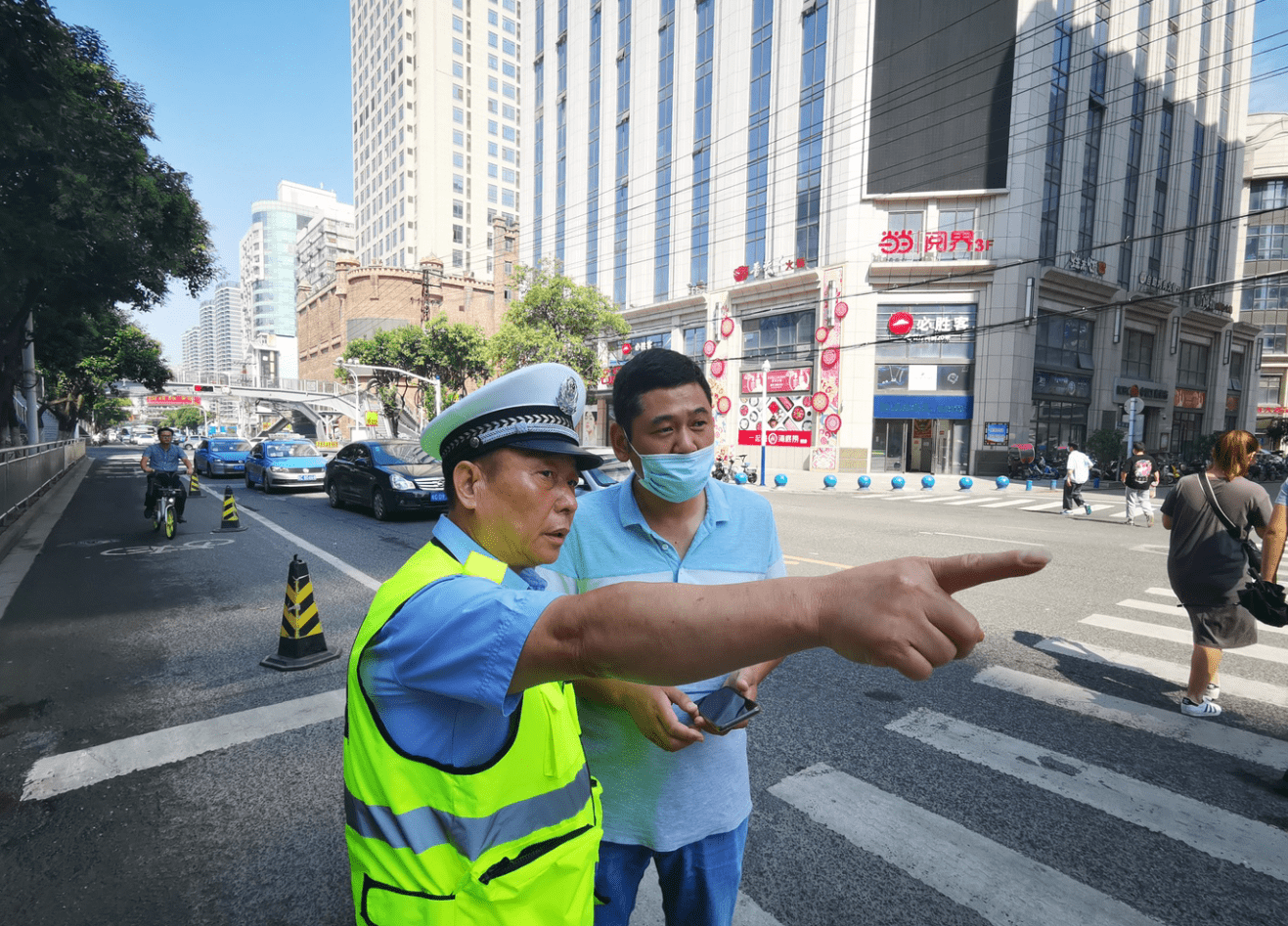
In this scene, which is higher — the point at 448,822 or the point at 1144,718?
the point at 448,822

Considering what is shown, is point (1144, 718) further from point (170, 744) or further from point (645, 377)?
point (170, 744)

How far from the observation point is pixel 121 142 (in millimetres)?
10953

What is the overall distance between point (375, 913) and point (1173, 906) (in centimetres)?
309

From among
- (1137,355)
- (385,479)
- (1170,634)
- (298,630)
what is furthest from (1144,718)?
(1137,355)

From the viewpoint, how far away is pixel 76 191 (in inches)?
382

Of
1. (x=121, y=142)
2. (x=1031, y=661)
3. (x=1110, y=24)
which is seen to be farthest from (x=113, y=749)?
(x=1110, y=24)

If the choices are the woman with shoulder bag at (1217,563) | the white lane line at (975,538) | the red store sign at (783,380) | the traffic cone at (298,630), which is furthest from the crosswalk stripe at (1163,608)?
the red store sign at (783,380)

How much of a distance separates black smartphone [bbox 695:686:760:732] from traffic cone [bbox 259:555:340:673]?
4530 millimetres

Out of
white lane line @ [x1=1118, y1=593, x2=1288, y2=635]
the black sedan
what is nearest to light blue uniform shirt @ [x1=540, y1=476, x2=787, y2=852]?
white lane line @ [x1=1118, y1=593, x2=1288, y2=635]

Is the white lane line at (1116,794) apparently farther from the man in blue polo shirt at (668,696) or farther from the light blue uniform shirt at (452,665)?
the light blue uniform shirt at (452,665)

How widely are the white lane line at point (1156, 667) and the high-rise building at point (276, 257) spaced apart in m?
151

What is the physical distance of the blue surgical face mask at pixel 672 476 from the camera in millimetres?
1986

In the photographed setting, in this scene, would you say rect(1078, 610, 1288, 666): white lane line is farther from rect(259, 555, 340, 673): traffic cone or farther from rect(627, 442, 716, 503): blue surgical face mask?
rect(259, 555, 340, 673): traffic cone

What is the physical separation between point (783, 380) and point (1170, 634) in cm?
2626
